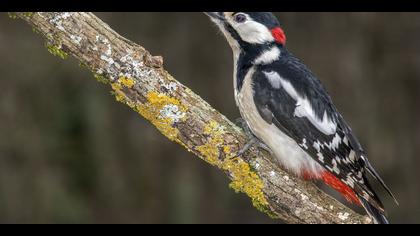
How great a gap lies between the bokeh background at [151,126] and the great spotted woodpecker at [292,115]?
2.08 metres

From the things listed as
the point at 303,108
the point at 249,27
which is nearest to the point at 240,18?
the point at 249,27

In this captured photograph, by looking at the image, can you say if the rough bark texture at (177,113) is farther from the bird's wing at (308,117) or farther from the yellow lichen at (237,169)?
the bird's wing at (308,117)

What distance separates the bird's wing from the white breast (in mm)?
28

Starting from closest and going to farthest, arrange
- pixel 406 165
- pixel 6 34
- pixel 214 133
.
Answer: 1. pixel 214 133
2. pixel 6 34
3. pixel 406 165

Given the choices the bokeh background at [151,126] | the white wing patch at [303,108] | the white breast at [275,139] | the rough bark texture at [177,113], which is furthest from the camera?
the bokeh background at [151,126]

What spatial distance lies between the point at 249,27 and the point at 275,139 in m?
0.63

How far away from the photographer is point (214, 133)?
3.23m

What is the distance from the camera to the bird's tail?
3340 millimetres

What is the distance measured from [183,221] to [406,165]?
6.42ft

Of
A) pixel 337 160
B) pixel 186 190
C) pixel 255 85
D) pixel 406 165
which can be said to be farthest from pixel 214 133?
pixel 406 165

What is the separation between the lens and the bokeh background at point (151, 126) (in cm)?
548

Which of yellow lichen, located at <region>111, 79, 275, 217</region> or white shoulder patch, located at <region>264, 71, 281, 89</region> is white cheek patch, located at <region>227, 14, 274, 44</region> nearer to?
white shoulder patch, located at <region>264, 71, 281, 89</region>

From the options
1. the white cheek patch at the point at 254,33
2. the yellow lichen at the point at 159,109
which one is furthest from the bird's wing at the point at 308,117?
the yellow lichen at the point at 159,109
